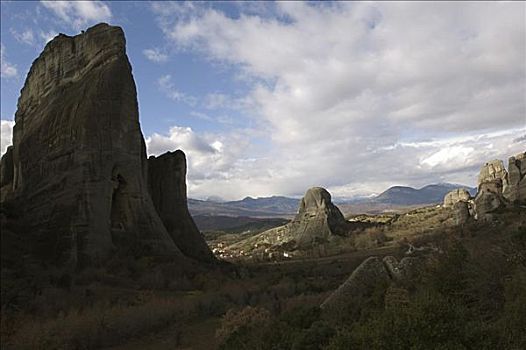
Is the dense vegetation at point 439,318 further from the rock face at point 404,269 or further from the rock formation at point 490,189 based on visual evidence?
the rock formation at point 490,189

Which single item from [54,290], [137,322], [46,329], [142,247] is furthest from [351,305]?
[142,247]

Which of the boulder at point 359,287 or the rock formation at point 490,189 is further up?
the rock formation at point 490,189

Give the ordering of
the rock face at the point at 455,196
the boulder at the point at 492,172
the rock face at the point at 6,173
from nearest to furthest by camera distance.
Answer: the rock face at the point at 6,173, the boulder at the point at 492,172, the rock face at the point at 455,196

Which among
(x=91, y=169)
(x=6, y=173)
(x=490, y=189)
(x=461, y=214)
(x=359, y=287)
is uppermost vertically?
(x=6, y=173)

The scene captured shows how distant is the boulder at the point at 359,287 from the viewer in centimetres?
1095

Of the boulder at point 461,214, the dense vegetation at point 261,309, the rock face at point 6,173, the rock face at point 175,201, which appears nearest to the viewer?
the dense vegetation at point 261,309

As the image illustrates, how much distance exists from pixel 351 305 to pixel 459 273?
2.53m

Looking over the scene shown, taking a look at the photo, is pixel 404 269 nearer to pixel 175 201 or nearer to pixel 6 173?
pixel 175 201

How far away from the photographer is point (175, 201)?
3859cm

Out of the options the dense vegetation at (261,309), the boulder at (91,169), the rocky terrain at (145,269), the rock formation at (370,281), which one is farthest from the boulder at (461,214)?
the rock formation at (370,281)

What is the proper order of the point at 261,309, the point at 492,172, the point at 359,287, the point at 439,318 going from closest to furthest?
the point at 439,318
the point at 359,287
the point at 261,309
the point at 492,172

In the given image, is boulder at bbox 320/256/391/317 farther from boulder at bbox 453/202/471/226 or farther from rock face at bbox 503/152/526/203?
rock face at bbox 503/152/526/203

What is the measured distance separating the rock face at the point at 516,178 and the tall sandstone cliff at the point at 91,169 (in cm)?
4709

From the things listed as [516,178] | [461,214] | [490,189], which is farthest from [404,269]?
[490,189]
